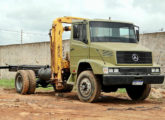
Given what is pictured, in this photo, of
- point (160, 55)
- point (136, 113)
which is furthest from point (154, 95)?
Answer: point (136, 113)

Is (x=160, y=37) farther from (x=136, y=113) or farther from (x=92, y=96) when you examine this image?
(x=136, y=113)

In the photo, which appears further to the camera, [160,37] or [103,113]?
[160,37]

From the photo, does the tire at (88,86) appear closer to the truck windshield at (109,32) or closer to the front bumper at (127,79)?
the front bumper at (127,79)

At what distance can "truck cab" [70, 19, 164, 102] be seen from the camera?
1002cm

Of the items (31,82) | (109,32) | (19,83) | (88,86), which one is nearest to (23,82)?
(31,82)

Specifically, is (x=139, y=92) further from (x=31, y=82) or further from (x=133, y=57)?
(x=31, y=82)

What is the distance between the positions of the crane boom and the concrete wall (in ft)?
31.5

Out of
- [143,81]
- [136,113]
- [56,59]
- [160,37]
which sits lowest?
[136,113]

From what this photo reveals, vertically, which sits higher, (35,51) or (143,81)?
(35,51)

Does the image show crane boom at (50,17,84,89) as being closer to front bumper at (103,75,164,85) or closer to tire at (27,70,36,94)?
tire at (27,70,36,94)

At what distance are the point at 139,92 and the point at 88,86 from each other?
2360 mm

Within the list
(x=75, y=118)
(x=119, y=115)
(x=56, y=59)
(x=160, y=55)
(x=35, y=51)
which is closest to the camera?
(x=75, y=118)

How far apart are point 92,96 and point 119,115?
265 cm

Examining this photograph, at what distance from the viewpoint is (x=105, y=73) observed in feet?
32.3
